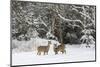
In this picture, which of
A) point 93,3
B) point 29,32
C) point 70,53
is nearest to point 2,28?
point 29,32

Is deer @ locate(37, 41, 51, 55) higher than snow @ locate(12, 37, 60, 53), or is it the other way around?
snow @ locate(12, 37, 60, 53)

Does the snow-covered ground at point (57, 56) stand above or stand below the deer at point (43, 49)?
below

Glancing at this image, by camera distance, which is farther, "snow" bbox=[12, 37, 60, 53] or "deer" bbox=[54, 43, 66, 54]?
"deer" bbox=[54, 43, 66, 54]

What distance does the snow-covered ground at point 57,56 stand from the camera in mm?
2306

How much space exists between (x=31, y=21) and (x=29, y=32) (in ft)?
0.44

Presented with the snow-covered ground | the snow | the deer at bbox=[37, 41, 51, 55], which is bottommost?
the snow-covered ground

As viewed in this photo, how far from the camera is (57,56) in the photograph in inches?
97.7

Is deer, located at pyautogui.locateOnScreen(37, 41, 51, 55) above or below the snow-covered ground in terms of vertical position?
above

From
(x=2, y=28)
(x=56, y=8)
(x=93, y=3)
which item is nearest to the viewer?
(x=2, y=28)

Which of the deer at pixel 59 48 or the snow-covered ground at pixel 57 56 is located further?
the deer at pixel 59 48

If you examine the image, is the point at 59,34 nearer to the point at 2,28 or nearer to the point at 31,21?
the point at 31,21

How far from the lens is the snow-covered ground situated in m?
2.31

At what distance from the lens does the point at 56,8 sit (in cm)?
249

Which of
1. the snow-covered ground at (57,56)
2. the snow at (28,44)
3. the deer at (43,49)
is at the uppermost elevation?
the snow at (28,44)
